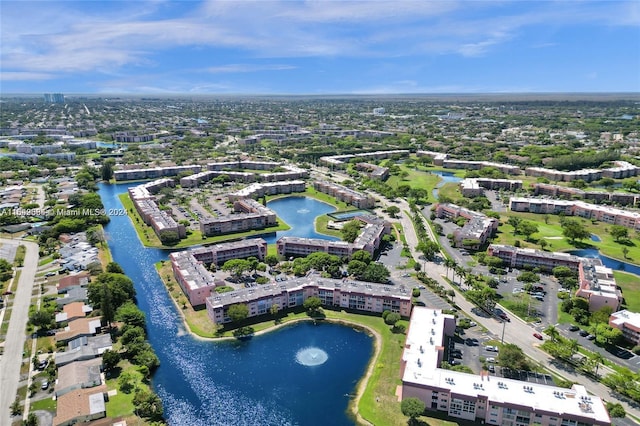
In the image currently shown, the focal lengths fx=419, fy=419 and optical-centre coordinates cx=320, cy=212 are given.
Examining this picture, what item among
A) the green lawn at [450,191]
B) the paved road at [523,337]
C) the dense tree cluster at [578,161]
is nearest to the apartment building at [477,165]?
the dense tree cluster at [578,161]

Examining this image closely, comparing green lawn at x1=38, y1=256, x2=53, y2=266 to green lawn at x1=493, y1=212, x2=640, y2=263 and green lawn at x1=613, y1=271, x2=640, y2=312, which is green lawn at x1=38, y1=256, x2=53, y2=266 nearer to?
green lawn at x1=493, y1=212, x2=640, y2=263

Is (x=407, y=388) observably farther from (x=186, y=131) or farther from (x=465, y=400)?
(x=186, y=131)

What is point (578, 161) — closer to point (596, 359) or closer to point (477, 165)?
point (477, 165)

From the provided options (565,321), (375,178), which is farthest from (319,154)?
(565,321)

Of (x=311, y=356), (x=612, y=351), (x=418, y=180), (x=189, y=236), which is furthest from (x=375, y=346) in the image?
(x=418, y=180)

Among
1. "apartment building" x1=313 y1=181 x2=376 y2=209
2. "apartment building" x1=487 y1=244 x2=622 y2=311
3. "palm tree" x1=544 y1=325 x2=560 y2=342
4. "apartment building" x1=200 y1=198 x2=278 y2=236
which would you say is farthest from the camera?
"apartment building" x1=313 y1=181 x2=376 y2=209

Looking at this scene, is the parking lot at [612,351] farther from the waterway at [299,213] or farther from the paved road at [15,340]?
the paved road at [15,340]

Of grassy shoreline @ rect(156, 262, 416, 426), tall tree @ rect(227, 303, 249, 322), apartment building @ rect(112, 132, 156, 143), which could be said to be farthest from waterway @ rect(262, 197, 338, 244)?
apartment building @ rect(112, 132, 156, 143)
